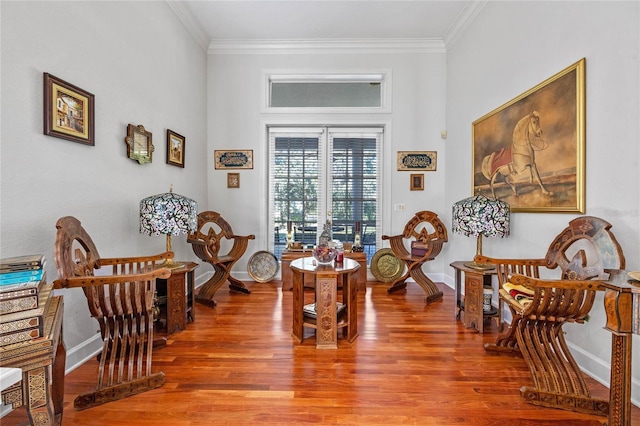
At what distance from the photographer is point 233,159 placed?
4520mm

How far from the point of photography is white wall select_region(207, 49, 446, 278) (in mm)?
4418

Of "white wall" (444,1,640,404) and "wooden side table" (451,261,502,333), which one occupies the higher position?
"white wall" (444,1,640,404)

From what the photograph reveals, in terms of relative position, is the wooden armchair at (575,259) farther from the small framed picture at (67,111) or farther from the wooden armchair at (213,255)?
the small framed picture at (67,111)

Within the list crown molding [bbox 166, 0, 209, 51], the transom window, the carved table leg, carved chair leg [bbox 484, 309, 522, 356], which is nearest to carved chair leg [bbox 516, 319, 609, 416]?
carved chair leg [bbox 484, 309, 522, 356]

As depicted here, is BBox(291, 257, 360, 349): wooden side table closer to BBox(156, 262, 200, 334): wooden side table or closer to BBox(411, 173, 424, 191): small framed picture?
BBox(156, 262, 200, 334): wooden side table

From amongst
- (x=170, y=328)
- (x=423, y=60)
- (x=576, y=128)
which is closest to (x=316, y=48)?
(x=423, y=60)

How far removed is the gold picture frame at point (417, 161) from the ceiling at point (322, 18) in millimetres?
1654

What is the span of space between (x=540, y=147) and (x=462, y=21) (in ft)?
7.44

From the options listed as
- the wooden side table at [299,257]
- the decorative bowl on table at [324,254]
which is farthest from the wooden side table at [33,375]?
the wooden side table at [299,257]

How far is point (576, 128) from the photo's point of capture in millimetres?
2182

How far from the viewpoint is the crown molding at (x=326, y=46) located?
4348mm

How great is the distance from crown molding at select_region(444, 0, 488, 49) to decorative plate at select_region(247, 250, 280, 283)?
4001 millimetres

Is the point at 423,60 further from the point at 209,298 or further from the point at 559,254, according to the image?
the point at 209,298

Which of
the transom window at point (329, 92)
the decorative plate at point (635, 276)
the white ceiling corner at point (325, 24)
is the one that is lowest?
the decorative plate at point (635, 276)
